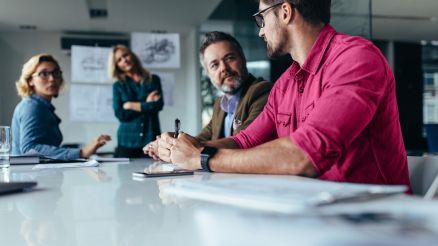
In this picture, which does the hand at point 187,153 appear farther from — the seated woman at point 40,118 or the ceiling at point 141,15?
the ceiling at point 141,15

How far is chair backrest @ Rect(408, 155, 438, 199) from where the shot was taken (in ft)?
3.54

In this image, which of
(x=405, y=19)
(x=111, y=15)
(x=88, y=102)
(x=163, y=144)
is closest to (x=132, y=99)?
(x=163, y=144)

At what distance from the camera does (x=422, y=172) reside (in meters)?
1.15

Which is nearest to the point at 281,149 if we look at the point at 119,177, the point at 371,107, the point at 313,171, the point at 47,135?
the point at 313,171

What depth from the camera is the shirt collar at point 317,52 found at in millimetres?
1374

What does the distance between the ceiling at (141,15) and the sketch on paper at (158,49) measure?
Answer: 2.26m

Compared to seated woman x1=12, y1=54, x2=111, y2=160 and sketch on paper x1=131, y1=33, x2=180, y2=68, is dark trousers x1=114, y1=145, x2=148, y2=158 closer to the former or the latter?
sketch on paper x1=131, y1=33, x2=180, y2=68

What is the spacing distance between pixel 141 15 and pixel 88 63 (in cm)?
238

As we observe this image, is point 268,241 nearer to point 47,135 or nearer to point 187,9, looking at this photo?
point 47,135

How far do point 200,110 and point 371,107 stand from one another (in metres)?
6.44

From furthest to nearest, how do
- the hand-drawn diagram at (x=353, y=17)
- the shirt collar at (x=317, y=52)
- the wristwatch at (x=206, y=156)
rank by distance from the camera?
the hand-drawn diagram at (x=353, y=17)
the shirt collar at (x=317, y=52)
the wristwatch at (x=206, y=156)

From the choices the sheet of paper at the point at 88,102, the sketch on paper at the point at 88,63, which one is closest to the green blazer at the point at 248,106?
the sketch on paper at the point at 88,63

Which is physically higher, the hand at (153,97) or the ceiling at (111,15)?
the ceiling at (111,15)

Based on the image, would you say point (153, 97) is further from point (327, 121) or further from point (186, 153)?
point (327, 121)
